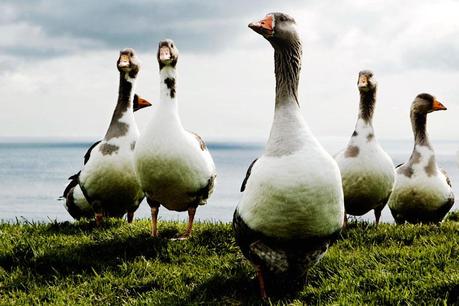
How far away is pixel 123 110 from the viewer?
980 cm

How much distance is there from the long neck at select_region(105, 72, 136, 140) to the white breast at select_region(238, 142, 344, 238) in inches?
167

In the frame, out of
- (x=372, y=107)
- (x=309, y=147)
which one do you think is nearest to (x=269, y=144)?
(x=309, y=147)

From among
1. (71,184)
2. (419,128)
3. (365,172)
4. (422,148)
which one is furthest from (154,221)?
(419,128)

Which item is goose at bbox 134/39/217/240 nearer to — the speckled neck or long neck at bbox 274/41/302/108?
the speckled neck

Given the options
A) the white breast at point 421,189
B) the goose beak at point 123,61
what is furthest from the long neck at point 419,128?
the goose beak at point 123,61

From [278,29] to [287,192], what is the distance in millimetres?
1705

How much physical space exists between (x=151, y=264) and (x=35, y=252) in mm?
1563

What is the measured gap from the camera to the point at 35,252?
7707 mm

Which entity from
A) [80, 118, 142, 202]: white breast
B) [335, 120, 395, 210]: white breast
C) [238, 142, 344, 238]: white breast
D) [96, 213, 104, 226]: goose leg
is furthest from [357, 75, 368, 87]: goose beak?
[96, 213, 104, 226]: goose leg

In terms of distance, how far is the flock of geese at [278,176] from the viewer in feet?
18.5

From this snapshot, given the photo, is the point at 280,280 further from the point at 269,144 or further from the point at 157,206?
the point at 157,206

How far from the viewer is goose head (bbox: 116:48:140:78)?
387 inches

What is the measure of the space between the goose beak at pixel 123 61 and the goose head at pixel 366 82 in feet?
12.5

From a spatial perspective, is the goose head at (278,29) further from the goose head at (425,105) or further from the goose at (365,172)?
the goose head at (425,105)
